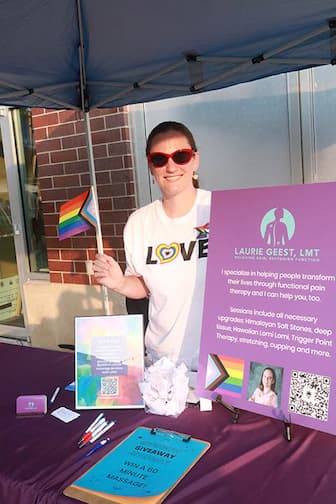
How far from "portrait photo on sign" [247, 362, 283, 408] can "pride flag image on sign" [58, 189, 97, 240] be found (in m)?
0.94

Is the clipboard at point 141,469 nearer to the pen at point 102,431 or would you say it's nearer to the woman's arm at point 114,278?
the pen at point 102,431

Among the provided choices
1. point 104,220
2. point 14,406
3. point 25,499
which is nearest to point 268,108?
point 104,220

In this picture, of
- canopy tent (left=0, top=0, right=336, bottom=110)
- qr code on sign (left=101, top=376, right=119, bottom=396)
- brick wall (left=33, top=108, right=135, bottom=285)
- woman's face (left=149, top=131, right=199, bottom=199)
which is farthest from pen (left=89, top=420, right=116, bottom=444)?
brick wall (left=33, top=108, right=135, bottom=285)

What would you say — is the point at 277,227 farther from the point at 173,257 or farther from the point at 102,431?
the point at 102,431

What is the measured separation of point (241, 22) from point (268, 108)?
4.50ft

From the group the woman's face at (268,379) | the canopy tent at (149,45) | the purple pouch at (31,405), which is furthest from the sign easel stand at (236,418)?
the canopy tent at (149,45)

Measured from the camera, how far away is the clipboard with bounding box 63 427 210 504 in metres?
1.06

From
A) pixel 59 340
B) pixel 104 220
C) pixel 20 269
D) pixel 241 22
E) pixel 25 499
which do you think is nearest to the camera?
pixel 25 499

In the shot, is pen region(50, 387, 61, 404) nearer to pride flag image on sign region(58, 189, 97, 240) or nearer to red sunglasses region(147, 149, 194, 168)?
pride flag image on sign region(58, 189, 97, 240)

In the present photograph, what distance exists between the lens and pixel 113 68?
2254 millimetres

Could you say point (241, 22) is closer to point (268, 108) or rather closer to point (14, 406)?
point (268, 108)

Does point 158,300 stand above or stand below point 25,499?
above

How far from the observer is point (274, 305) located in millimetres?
1307

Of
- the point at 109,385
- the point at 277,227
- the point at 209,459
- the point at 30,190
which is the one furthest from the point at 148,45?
the point at 30,190
